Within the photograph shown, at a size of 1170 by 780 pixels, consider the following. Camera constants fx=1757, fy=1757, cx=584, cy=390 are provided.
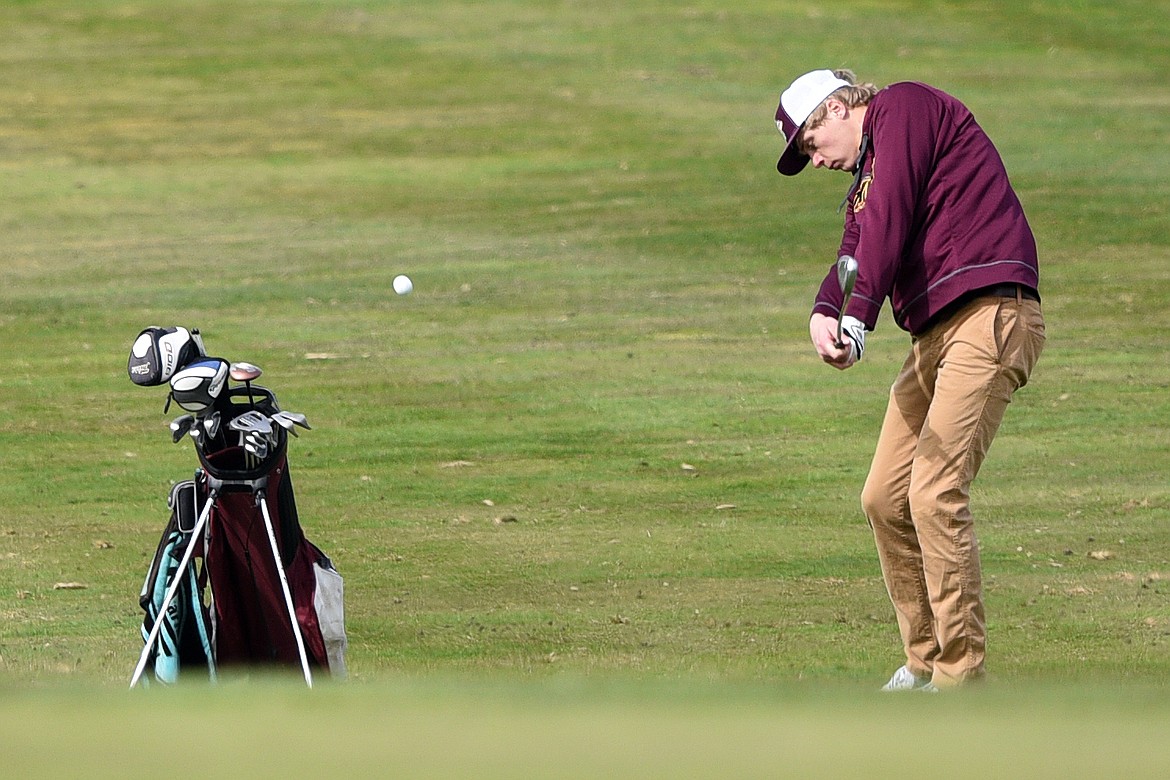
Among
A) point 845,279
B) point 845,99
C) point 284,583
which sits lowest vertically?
point 284,583

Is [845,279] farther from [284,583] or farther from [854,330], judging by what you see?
[284,583]

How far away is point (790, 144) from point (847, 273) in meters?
0.66

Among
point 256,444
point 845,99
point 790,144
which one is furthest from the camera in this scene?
point 790,144

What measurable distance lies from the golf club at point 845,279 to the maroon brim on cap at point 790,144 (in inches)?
19.8

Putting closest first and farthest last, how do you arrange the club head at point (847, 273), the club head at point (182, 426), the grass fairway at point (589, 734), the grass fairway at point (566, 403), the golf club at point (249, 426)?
the grass fairway at point (589, 734) → the grass fairway at point (566, 403) → the club head at point (847, 273) → the golf club at point (249, 426) → the club head at point (182, 426)

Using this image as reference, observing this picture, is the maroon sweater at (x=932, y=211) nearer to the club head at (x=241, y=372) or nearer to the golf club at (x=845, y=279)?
the golf club at (x=845, y=279)

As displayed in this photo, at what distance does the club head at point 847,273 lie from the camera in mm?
4957

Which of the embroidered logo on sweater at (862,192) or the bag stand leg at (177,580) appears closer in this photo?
the bag stand leg at (177,580)

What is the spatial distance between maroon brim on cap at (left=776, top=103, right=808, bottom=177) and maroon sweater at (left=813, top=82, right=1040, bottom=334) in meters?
0.23

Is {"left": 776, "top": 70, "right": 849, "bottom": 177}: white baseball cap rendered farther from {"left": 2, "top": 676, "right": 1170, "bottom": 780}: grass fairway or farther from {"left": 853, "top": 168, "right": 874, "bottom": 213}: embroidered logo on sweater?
{"left": 2, "top": 676, "right": 1170, "bottom": 780}: grass fairway

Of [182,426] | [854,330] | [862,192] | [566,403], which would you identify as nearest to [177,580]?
[182,426]

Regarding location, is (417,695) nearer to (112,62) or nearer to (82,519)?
(82,519)

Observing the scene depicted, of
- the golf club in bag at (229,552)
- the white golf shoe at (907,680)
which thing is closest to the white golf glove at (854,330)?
the white golf shoe at (907,680)

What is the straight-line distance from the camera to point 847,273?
4961 mm
